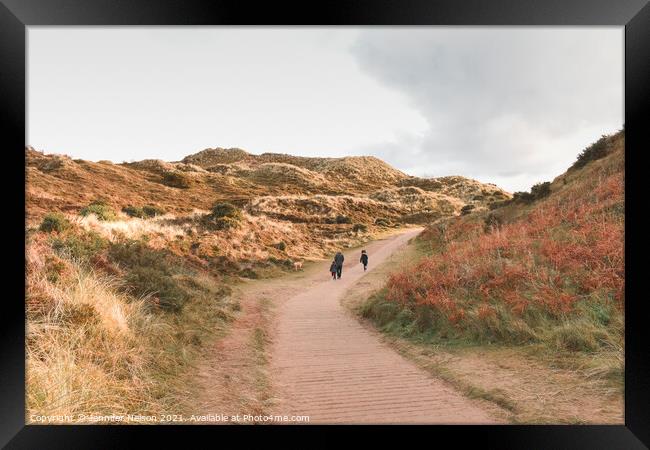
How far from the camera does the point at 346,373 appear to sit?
5691 millimetres

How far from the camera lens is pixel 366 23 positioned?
4336 mm

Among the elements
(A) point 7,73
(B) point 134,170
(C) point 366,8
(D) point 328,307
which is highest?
(B) point 134,170

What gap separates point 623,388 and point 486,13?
482 cm

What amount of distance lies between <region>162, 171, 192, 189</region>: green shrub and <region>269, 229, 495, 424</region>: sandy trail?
27.5m

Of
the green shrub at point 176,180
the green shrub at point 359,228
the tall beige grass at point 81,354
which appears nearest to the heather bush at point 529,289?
the tall beige grass at point 81,354

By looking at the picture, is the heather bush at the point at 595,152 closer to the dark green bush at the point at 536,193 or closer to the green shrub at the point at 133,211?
the dark green bush at the point at 536,193

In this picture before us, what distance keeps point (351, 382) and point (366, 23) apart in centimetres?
472

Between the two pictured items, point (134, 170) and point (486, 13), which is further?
point (134, 170)

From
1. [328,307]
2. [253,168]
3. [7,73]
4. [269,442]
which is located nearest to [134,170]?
[253,168]

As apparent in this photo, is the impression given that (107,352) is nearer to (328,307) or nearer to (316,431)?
(316,431)

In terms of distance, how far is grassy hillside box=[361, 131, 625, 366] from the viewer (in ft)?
19.9

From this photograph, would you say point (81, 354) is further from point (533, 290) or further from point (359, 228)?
point (359, 228)

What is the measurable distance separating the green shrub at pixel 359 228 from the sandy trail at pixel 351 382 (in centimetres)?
2165

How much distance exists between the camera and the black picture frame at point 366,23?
3.86m
